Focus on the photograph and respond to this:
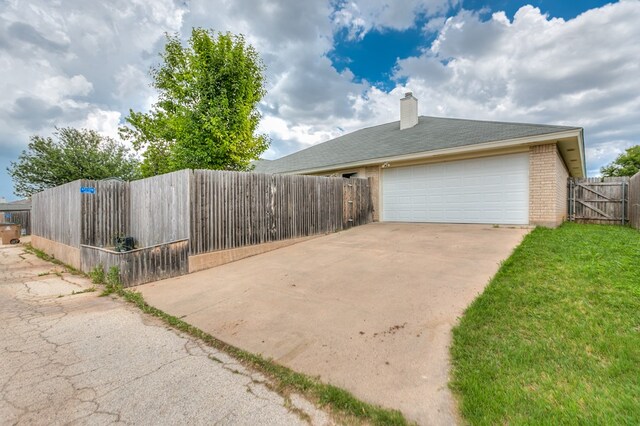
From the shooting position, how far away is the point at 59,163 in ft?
65.9

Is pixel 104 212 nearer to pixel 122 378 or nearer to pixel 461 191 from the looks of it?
pixel 122 378

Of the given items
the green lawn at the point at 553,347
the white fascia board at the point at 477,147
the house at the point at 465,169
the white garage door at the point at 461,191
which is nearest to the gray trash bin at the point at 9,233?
the house at the point at 465,169

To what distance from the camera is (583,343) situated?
2.50 metres

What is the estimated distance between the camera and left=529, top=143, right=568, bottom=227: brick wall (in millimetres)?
7832

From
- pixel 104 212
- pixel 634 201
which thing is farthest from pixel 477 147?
pixel 104 212

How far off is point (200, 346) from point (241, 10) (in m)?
10.0

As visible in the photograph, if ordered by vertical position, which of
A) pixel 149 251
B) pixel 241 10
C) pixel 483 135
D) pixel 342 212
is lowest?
pixel 149 251

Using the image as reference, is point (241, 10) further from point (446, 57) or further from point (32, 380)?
point (32, 380)

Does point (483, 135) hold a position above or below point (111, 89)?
below

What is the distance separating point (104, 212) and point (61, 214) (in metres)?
2.04

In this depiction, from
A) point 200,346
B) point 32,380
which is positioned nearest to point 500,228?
point 200,346

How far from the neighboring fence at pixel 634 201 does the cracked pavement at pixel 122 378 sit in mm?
12477

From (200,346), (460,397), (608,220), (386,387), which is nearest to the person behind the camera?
(460,397)

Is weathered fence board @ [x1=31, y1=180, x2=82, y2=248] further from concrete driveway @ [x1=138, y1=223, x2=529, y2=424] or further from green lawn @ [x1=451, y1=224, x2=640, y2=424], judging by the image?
green lawn @ [x1=451, y1=224, x2=640, y2=424]
